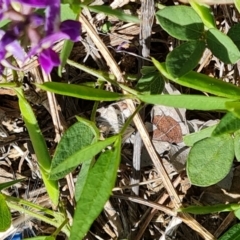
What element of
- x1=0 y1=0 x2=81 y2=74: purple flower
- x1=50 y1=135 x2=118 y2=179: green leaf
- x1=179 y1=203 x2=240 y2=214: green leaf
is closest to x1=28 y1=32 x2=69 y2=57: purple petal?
x1=0 y1=0 x2=81 y2=74: purple flower

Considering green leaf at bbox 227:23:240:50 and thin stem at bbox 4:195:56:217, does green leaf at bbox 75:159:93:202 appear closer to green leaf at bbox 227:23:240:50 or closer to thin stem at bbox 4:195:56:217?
thin stem at bbox 4:195:56:217

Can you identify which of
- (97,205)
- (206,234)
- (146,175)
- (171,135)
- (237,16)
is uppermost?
(237,16)

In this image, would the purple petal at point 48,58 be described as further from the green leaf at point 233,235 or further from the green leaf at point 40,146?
the green leaf at point 233,235

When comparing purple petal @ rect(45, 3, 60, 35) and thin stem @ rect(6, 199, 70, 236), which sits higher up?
purple petal @ rect(45, 3, 60, 35)

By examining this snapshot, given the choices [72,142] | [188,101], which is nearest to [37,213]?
[72,142]

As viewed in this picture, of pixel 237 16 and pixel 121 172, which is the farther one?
pixel 121 172

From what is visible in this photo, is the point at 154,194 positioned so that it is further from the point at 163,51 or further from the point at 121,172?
the point at 163,51

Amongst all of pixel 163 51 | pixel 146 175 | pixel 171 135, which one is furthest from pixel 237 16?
pixel 146 175
